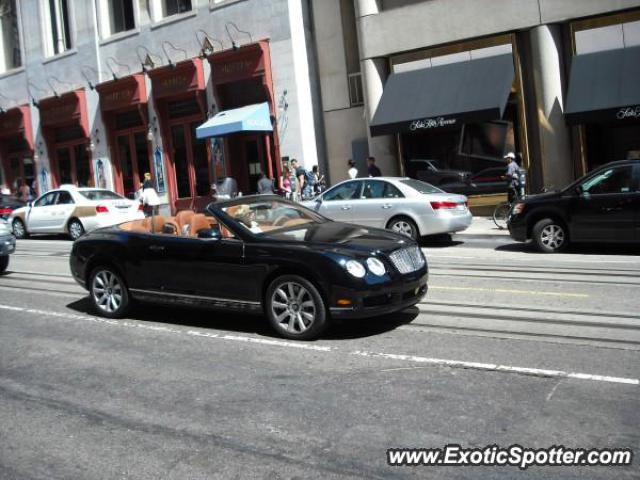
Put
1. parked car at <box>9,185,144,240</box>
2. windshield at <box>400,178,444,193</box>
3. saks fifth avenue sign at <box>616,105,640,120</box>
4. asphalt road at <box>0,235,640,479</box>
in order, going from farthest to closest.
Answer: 1. parked car at <box>9,185,144,240</box>
2. saks fifth avenue sign at <box>616,105,640,120</box>
3. windshield at <box>400,178,444,193</box>
4. asphalt road at <box>0,235,640,479</box>

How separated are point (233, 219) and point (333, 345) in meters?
1.90

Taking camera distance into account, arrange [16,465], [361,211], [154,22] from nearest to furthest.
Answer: [16,465], [361,211], [154,22]

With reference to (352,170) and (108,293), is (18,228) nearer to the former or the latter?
(352,170)

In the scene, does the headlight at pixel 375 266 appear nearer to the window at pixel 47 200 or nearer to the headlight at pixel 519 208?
the headlight at pixel 519 208

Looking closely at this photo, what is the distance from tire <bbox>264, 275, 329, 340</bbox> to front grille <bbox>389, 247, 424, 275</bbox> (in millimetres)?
874

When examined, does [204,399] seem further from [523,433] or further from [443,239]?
[443,239]

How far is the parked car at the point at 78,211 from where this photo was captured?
66.7 feet

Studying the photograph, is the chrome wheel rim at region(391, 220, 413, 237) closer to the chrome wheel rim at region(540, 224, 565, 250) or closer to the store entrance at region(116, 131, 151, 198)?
the chrome wheel rim at region(540, 224, 565, 250)

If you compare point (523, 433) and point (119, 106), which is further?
point (119, 106)

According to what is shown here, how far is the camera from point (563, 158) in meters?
18.9

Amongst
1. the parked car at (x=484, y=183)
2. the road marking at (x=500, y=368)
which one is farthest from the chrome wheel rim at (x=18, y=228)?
the road marking at (x=500, y=368)

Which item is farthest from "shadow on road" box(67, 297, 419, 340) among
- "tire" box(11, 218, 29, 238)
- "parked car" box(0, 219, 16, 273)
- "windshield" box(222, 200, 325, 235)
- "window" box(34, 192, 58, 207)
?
"tire" box(11, 218, 29, 238)

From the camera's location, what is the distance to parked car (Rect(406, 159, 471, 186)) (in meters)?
20.6

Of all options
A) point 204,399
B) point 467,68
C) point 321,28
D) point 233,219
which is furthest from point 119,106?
point 204,399
